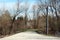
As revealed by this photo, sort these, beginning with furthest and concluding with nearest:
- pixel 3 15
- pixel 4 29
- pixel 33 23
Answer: pixel 33 23 < pixel 3 15 < pixel 4 29

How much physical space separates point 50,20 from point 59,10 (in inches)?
116

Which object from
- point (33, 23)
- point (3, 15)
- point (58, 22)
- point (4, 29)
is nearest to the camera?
point (4, 29)

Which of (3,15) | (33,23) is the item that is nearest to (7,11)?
(3,15)

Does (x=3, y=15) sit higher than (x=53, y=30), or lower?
higher

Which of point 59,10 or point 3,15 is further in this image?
point 59,10

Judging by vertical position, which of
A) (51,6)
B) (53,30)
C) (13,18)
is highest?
(51,6)

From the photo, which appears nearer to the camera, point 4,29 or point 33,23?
point 4,29

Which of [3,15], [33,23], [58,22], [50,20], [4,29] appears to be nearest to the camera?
[4,29]

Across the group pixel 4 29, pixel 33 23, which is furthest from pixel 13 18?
pixel 33 23

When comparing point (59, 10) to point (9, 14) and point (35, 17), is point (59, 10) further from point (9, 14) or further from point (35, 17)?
point (35, 17)

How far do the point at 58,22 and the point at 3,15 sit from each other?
10646mm

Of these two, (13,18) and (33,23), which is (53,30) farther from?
(33,23)

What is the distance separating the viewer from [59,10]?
37.7 metres

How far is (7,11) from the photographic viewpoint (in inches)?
1412
